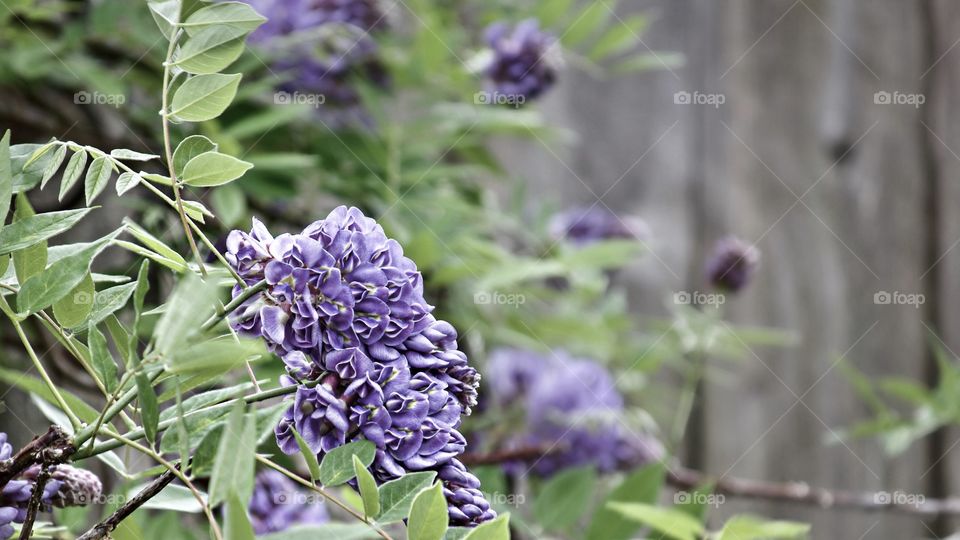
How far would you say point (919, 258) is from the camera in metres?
1.90

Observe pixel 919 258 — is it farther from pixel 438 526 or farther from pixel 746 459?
pixel 438 526

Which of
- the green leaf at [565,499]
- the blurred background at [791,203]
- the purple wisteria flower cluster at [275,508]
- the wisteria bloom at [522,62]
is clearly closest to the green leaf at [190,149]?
the purple wisteria flower cluster at [275,508]

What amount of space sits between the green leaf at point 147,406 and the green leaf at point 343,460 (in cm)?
8

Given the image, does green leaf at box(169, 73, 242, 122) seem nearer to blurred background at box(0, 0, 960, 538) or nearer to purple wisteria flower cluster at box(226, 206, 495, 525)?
purple wisteria flower cluster at box(226, 206, 495, 525)

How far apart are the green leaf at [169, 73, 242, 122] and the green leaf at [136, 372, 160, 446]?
0.50 feet

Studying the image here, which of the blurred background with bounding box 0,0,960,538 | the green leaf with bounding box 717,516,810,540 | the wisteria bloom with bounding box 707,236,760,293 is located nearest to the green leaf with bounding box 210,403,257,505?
the green leaf with bounding box 717,516,810,540

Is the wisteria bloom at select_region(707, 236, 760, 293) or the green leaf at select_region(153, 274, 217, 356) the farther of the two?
the wisteria bloom at select_region(707, 236, 760, 293)

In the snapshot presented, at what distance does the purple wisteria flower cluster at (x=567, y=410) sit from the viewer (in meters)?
1.25

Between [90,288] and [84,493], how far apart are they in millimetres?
104

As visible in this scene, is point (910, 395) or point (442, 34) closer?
point (442, 34)

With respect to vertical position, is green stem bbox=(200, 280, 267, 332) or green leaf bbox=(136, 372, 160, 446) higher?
green stem bbox=(200, 280, 267, 332)

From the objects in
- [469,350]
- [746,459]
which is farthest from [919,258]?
[469,350]

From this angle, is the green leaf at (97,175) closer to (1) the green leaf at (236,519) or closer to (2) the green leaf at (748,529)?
(1) the green leaf at (236,519)

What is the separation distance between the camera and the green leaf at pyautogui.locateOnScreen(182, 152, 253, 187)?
1.35ft
